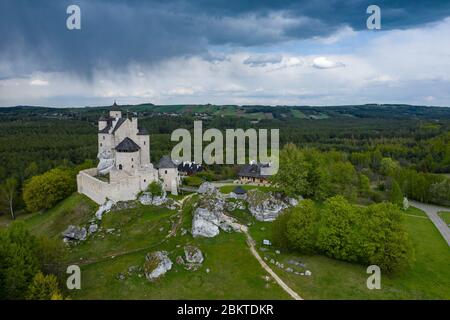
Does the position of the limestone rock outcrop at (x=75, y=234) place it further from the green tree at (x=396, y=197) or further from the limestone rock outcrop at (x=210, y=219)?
the green tree at (x=396, y=197)

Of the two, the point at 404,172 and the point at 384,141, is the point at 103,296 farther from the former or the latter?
the point at 384,141

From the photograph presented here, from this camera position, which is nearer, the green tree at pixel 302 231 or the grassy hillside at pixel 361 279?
the grassy hillside at pixel 361 279

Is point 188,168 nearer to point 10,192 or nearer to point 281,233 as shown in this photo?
point 10,192

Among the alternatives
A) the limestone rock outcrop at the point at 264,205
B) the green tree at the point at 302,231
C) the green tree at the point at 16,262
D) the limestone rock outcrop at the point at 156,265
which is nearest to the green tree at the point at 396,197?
the limestone rock outcrop at the point at 264,205

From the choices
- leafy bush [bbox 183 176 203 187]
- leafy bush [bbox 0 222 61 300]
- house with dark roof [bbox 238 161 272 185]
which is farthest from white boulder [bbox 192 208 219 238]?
house with dark roof [bbox 238 161 272 185]
